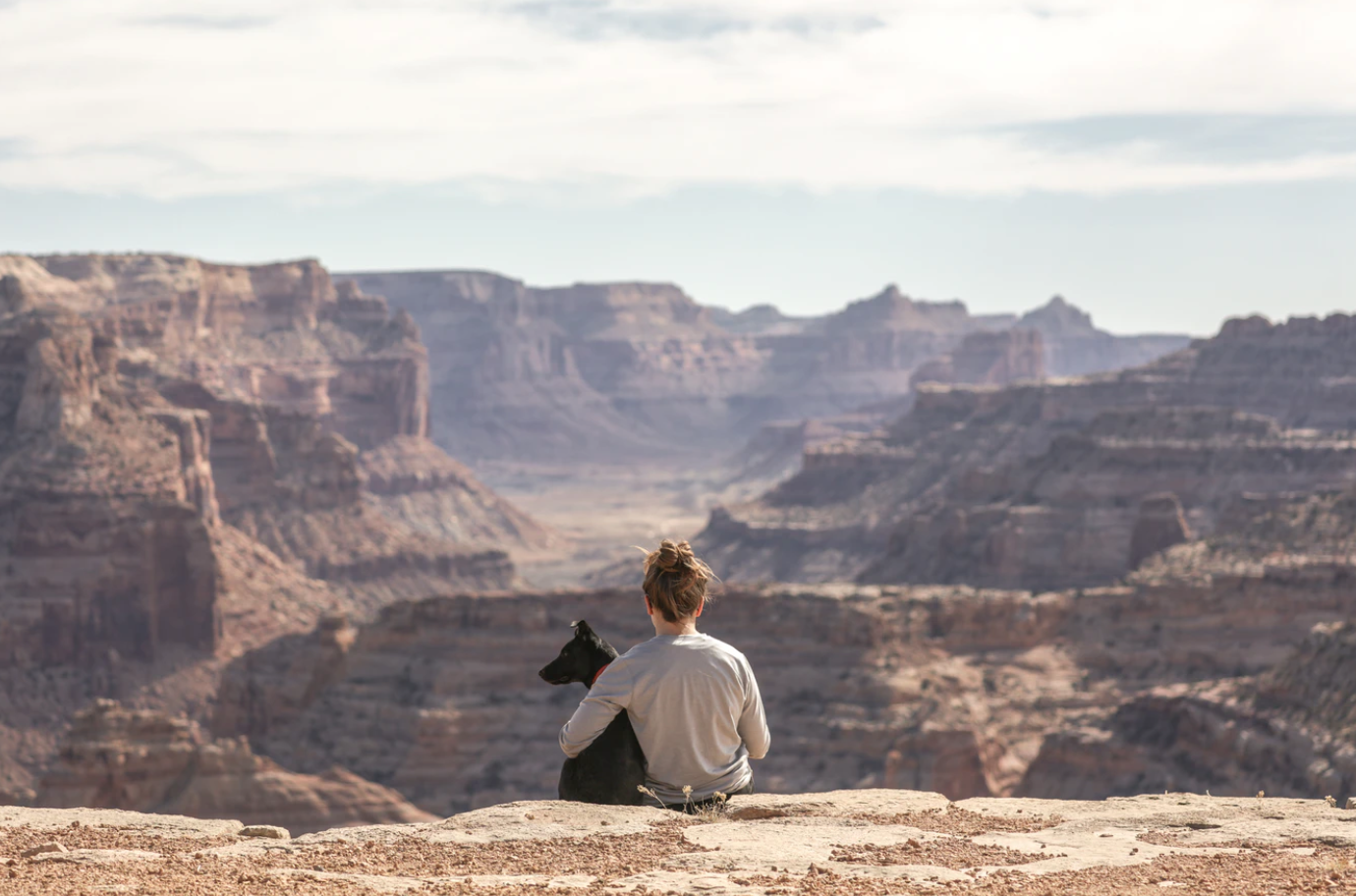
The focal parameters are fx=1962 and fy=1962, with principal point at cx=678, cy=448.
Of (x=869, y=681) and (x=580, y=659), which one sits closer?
(x=580, y=659)

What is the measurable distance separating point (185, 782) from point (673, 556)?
173 ft

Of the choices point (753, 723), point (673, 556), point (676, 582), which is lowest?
point (753, 723)

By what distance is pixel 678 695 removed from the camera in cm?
1841

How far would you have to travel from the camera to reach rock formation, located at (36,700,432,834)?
6600 cm

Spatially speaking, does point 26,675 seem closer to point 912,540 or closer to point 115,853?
point 912,540

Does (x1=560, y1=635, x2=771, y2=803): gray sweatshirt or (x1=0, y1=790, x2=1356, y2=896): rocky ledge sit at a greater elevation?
(x1=560, y1=635, x2=771, y2=803): gray sweatshirt

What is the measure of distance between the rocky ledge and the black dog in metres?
0.25

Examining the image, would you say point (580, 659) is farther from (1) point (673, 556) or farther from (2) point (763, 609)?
(2) point (763, 609)

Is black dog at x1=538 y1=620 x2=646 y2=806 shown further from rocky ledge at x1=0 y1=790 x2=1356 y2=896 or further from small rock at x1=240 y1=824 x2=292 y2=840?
small rock at x1=240 y1=824 x2=292 y2=840

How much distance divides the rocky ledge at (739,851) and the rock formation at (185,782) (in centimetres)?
4684

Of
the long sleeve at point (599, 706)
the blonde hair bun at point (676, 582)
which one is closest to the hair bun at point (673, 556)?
the blonde hair bun at point (676, 582)

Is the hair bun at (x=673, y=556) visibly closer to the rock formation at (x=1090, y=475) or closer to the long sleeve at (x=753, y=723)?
the long sleeve at (x=753, y=723)

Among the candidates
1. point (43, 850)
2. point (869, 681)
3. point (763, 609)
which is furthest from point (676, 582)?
point (763, 609)

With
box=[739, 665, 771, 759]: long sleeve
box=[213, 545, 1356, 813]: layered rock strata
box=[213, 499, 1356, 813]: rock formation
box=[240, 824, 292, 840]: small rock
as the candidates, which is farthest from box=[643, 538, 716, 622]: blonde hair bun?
box=[213, 545, 1356, 813]: layered rock strata
